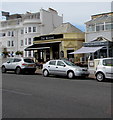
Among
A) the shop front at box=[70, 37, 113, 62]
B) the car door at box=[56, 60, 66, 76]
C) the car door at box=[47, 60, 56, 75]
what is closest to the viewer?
the car door at box=[56, 60, 66, 76]

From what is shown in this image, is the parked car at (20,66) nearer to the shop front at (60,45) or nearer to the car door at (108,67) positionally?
the car door at (108,67)

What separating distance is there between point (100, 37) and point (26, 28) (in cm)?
2122

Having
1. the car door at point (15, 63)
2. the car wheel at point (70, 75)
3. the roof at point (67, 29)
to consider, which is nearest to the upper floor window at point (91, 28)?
the roof at point (67, 29)

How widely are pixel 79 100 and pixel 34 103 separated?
1730 millimetres

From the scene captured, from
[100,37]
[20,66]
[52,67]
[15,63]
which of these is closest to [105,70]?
[52,67]

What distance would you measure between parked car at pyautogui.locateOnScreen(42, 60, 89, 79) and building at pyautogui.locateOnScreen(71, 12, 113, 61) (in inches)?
329

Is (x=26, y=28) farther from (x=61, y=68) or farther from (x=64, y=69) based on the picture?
(x=64, y=69)

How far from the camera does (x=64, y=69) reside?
52.6 ft

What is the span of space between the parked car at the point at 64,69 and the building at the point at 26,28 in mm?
24732

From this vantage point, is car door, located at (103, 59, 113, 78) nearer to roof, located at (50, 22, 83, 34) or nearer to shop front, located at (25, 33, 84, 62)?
shop front, located at (25, 33, 84, 62)

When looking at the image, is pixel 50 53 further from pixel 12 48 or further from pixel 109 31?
pixel 12 48

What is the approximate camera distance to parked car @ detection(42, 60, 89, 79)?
1557 cm

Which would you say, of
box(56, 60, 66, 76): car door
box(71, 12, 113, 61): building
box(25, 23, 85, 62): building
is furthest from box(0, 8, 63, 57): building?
box(56, 60, 66, 76): car door

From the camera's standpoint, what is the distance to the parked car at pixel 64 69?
51.1 feet
